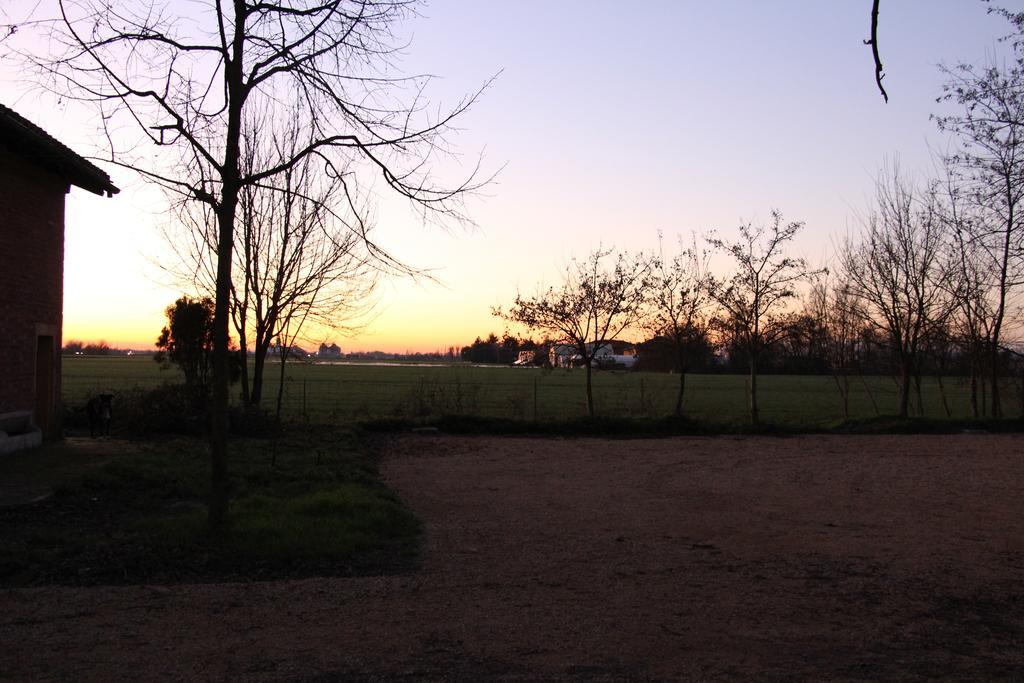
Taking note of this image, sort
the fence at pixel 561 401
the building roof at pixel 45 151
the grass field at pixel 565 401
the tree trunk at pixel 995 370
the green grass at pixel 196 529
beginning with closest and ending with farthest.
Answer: the green grass at pixel 196 529 < the building roof at pixel 45 151 < the tree trunk at pixel 995 370 < the grass field at pixel 565 401 < the fence at pixel 561 401

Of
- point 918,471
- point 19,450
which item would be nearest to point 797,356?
point 918,471

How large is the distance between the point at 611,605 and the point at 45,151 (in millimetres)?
12139

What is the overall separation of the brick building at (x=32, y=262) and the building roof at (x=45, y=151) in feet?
0.04

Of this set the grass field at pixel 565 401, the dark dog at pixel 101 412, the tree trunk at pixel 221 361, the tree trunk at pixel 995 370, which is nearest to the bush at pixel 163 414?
the dark dog at pixel 101 412

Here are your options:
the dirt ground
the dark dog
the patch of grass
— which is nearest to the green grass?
the dirt ground

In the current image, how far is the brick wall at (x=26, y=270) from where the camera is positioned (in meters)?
14.0

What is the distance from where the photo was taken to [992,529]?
388 inches

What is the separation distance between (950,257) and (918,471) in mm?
11969

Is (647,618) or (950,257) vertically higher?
(950,257)

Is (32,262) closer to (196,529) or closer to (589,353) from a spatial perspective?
(196,529)

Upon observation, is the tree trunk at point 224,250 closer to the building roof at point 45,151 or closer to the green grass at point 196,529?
the green grass at point 196,529

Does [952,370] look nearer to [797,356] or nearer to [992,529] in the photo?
[797,356]

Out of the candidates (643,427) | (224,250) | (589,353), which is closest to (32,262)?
(224,250)

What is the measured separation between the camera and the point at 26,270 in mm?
14812
